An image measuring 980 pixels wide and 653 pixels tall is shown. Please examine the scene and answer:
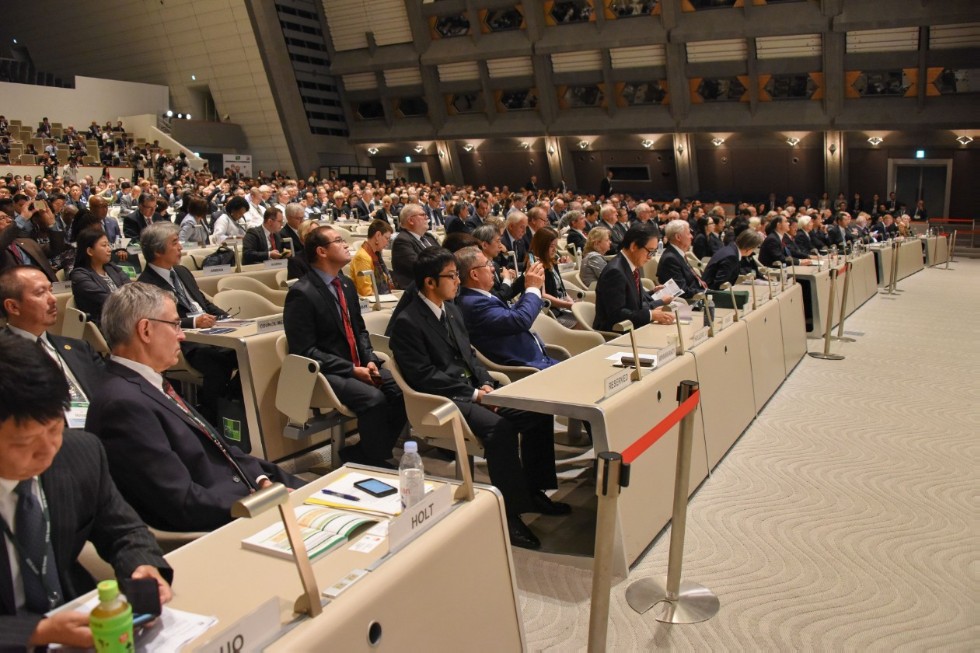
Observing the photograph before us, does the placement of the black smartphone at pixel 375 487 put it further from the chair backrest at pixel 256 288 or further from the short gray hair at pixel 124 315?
the chair backrest at pixel 256 288

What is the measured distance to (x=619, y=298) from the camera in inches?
198

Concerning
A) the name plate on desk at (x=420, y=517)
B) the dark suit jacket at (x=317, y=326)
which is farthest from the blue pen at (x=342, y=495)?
the dark suit jacket at (x=317, y=326)

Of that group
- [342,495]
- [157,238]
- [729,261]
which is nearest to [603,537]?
[342,495]

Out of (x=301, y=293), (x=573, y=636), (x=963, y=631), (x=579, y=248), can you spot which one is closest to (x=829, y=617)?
(x=963, y=631)

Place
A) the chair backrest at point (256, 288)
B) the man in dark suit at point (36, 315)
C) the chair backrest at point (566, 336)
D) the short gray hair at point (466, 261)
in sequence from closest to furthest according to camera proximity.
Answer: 1. the man in dark suit at point (36, 315)
2. the short gray hair at point (466, 261)
3. the chair backrest at point (566, 336)
4. the chair backrest at point (256, 288)

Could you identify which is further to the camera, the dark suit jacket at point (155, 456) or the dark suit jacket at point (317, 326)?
the dark suit jacket at point (317, 326)

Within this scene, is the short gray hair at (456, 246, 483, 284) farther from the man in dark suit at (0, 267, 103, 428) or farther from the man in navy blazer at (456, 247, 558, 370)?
the man in dark suit at (0, 267, 103, 428)

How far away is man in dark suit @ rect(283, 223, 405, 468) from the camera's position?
3980mm

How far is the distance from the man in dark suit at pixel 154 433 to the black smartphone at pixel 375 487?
16.1 inches

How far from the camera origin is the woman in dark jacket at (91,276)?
15.5ft

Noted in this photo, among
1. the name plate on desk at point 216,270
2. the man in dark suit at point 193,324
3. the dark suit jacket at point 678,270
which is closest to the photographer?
the man in dark suit at point 193,324

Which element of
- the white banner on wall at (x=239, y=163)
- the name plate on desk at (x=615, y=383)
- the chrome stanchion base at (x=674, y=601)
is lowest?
the chrome stanchion base at (x=674, y=601)

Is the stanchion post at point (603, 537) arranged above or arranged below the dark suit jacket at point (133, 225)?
below

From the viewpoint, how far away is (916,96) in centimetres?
1928
